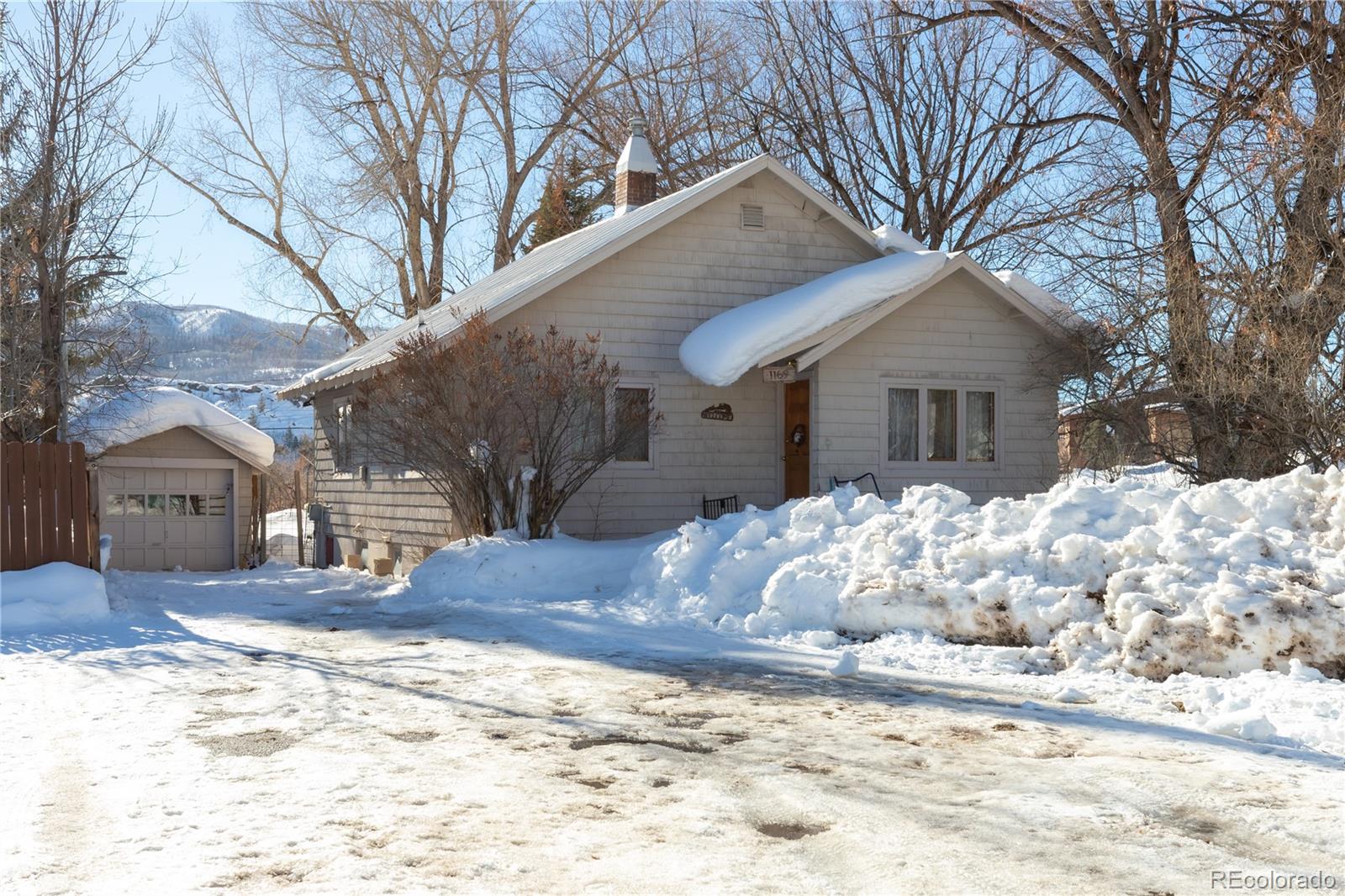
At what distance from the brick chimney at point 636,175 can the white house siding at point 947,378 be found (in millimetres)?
6372

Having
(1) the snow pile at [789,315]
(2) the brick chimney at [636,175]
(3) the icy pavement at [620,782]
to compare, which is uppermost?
(2) the brick chimney at [636,175]

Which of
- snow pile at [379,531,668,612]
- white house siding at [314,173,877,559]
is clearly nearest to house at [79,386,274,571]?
white house siding at [314,173,877,559]

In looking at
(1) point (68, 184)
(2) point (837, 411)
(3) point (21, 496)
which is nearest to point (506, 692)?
(3) point (21, 496)

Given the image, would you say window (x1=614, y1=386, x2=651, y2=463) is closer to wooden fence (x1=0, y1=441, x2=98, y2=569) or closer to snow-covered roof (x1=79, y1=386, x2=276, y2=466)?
wooden fence (x1=0, y1=441, x2=98, y2=569)

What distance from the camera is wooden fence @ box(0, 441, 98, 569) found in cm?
1215

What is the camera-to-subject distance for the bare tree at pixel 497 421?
13602 mm

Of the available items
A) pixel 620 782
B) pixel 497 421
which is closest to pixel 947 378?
pixel 497 421

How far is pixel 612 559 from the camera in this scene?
1359 cm

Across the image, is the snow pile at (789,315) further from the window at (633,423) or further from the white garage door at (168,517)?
the white garage door at (168,517)

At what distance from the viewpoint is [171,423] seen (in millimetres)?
26109

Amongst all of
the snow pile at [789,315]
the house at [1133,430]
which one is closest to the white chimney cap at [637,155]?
the snow pile at [789,315]

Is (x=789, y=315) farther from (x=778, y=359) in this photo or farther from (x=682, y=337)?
(x=682, y=337)

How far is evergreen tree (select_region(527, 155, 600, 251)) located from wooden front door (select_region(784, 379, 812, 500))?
1490cm

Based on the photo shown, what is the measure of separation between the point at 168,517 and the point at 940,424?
1779 centimetres
